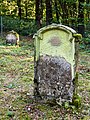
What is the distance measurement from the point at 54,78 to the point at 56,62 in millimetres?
326

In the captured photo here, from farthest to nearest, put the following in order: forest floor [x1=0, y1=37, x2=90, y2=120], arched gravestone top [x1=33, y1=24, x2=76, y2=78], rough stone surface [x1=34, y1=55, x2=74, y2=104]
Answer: rough stone surface [x1=34, y1=55, x2=74, y2=104] → arched gravestone top [x1=33, y1=24, x2=76, y2=78] → forest floor [x1=0, y1=37, x2=90, y2=120]

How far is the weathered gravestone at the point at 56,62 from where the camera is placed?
5285mm

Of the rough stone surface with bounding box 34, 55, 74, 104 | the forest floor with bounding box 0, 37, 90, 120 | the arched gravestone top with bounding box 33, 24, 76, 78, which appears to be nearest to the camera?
the forest floor with bounding box 0, 37, 90, 120

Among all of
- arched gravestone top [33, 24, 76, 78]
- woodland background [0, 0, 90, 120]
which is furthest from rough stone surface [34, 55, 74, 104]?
woodland background [0, 0, 90, 120]

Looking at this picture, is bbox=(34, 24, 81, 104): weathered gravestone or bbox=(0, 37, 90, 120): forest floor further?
bbox=(34, 24, 81, 104): weathered gravestone

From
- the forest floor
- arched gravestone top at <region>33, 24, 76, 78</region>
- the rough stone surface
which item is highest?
arched gravestone top at <region>33, 24, 76, 78</region>

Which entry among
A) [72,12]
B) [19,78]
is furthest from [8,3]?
[19,78]

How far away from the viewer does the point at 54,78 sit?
545cm

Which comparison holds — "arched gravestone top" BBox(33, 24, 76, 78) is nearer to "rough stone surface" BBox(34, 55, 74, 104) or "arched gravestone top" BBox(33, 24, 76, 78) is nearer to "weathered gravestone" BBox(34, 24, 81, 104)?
"weathered gravestone" BBox(34, 24, 81, 104)

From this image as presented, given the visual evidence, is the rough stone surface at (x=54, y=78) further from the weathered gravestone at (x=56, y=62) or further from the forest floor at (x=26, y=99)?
the forest floor at (x=26, y=99)

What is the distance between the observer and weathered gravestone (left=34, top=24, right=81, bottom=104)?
17.3ft

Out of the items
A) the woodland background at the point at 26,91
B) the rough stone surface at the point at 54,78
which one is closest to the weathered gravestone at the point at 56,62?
the rough stone surface at the point at 54,78

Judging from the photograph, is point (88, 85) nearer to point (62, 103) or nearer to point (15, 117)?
point (62, 103)

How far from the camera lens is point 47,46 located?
17.7ft
